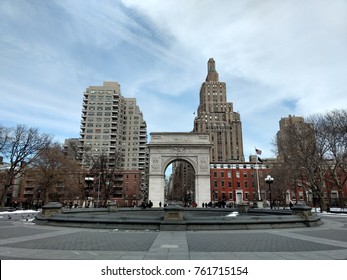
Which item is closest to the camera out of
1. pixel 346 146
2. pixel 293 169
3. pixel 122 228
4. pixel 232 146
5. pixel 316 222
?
pixel 122 228

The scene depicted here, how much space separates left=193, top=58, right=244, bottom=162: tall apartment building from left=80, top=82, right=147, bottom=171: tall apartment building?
3597cm

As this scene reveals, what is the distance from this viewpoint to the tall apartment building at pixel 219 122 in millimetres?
113438

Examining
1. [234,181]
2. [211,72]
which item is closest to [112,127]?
[234,181]

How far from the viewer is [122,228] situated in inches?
512

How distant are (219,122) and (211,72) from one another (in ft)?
106

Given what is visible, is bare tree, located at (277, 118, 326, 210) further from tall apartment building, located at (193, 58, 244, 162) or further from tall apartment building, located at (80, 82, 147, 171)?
tall apartment building, located at (193, 58, 244, 162)

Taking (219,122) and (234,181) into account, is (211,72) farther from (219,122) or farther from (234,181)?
(234,181)

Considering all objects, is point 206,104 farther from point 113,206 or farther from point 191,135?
point 113,206

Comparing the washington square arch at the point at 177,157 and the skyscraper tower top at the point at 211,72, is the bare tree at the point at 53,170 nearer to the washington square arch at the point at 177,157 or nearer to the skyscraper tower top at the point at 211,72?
the washington square arch at the point at 177,157

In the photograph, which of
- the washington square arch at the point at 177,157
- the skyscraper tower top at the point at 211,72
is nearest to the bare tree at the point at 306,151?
the washington square arch at the point at 177,157

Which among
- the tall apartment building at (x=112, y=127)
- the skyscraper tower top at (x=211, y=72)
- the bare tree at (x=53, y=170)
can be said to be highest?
the skyscraper tower top at (x=211, y=72)

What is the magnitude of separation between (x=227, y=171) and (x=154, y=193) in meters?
35.8

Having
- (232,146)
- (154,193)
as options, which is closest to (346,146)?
(154,193)

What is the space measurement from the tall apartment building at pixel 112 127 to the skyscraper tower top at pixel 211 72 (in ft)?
180
